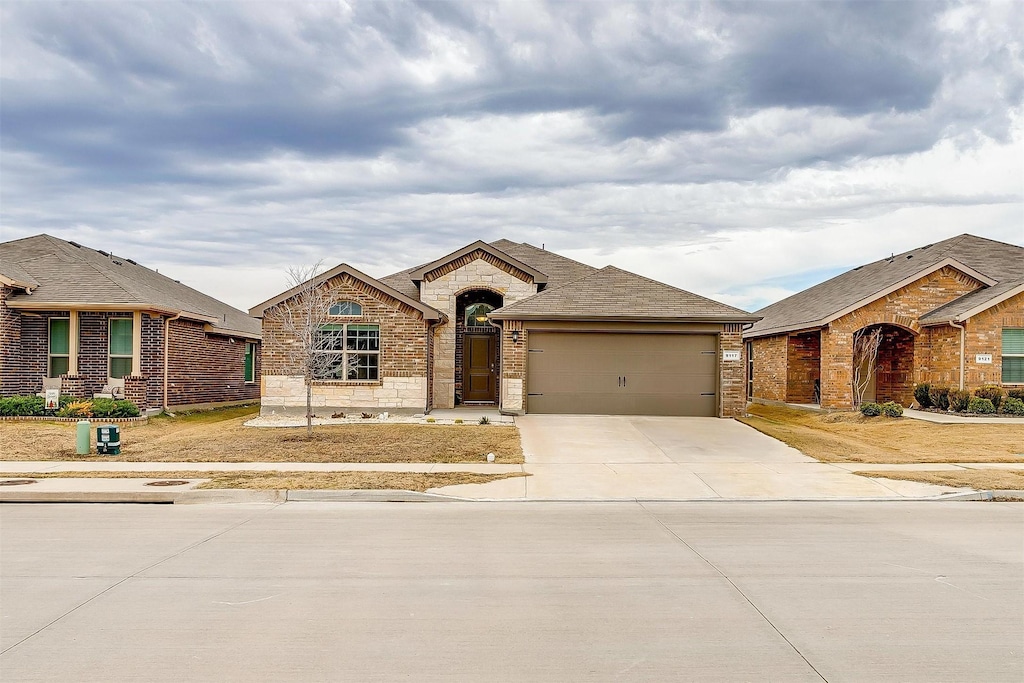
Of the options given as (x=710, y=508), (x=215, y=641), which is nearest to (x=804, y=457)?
(x=710, y=508)

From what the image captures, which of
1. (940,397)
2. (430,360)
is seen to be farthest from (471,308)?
(940,397)

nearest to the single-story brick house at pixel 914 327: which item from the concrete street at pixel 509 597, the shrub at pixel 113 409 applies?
the concrete street at pixel 509 597

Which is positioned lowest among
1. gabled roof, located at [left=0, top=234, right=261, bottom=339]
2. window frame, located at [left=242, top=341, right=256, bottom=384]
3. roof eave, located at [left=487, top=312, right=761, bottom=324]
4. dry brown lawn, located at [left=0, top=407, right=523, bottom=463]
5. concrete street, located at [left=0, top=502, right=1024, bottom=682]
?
concrete street, located at [left=0, top=502, right=1024, bottom=682]

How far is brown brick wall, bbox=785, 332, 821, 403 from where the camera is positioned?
26766 millimetres

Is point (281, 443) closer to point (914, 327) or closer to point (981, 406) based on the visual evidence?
point (981, 406)

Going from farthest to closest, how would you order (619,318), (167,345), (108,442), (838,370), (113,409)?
(838,370)
(167,345)
(619,318)
(113,409)
(108,442)

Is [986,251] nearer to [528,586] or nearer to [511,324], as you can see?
[511,324]

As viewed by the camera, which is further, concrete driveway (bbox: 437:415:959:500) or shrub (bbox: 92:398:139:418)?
shrub (bbox: 92:398:139:418)

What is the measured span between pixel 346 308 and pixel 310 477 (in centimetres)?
987

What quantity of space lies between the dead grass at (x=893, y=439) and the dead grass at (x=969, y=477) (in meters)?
1.40

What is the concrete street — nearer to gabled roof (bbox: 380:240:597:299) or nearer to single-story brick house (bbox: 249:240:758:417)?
single-story brick house (bbox: 249:240:758:417)

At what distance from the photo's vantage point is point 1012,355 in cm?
2223

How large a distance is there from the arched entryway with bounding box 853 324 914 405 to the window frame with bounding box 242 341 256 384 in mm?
22241

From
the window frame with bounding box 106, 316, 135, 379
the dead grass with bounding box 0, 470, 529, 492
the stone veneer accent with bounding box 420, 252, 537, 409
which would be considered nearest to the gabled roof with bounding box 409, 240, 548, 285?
the stone veneer accent with bounding box 420, 252, 537, 409
